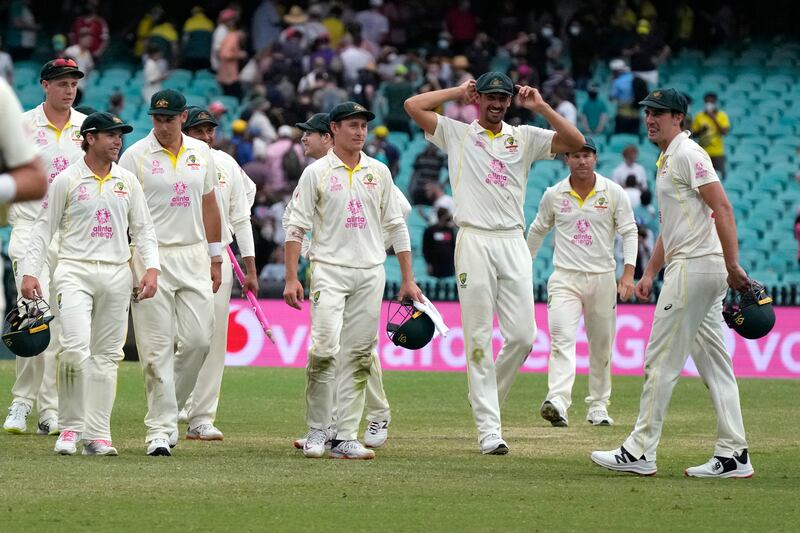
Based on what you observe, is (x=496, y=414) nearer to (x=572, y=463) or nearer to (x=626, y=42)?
(x=572, y=463)

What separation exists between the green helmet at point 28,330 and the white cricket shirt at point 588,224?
5459mm

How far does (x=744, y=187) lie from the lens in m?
27.0

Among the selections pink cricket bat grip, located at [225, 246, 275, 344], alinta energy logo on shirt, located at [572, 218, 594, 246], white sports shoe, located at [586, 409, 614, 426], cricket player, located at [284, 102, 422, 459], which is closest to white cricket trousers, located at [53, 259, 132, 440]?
cricket player, located at [284, 102, 422, 459]

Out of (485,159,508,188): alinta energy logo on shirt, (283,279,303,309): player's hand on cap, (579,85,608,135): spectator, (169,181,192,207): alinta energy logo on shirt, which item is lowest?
(283,279,303,309): player's hand on cap

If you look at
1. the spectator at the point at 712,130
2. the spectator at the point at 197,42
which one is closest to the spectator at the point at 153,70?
the spectator at the point at 197,42

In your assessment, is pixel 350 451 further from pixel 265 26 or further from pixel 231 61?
pixel 265 26

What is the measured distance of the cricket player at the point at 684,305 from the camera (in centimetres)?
969

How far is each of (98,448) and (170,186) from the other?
2019 millimetres

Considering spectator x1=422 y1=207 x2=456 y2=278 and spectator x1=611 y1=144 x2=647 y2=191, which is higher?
spectator x1=611 y1=144 x2=647 y2=191

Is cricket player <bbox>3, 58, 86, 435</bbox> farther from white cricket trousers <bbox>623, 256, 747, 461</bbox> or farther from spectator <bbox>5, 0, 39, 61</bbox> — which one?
spectator <bbox>5, 0, 39, 61</bbox>

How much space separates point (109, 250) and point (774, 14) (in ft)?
78.7

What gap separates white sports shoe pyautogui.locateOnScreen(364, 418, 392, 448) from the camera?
11.7 m

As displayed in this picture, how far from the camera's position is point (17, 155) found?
5.65m

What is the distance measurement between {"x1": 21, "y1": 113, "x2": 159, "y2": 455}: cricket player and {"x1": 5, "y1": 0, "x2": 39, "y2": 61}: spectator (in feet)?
Answer: 74.1
